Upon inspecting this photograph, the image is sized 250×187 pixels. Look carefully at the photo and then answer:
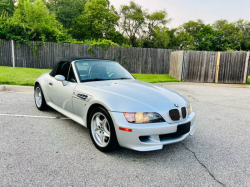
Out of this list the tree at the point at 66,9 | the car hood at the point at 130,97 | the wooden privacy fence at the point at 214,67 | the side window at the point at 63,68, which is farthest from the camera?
the tree at the point at 66,9

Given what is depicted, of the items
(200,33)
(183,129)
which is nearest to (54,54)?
(183,129)

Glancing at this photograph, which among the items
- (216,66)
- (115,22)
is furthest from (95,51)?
(115,22)

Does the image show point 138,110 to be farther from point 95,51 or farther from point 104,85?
point 95,51

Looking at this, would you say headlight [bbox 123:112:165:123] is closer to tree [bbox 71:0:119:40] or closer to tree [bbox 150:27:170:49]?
tree [bbox 71:0:119:40]

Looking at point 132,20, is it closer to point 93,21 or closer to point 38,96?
point 93,21

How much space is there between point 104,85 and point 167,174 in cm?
183

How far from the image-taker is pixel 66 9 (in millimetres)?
41562

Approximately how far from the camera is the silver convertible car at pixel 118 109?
2867 mm

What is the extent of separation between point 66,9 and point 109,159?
144 ft

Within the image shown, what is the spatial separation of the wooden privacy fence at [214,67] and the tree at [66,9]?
34.0 m

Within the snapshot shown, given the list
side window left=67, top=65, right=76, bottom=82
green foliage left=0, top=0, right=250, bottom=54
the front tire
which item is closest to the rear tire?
side window left=67, top=65, right=76, bottom=82

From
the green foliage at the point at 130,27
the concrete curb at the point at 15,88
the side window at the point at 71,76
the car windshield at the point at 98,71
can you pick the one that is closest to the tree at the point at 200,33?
the green foliage at the point at 130,27

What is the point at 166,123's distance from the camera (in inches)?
115

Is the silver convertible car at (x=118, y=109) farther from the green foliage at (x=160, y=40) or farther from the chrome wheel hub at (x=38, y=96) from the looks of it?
the green foliage at (x=160, y=40)
